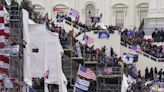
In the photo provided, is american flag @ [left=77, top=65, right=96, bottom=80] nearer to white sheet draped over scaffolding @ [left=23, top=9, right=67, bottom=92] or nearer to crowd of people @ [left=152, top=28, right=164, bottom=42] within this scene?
white sheet draped over scaffolding @ [left=23, top=9, right=67, bottom=92]

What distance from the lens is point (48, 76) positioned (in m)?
48.5

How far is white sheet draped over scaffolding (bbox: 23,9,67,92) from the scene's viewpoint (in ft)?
158

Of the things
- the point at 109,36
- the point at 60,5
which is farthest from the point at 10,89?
the point at 60,5

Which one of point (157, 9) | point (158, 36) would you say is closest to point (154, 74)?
point (158, 36)

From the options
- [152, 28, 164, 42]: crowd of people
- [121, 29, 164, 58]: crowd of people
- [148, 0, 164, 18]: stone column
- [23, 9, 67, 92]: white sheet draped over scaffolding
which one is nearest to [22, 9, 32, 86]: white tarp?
[23, 9, 67, 92]: white sheet draped over scaffolding

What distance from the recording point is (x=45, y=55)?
160ft

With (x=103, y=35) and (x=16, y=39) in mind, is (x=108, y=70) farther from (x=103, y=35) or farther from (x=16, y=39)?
(x=103, y=35)

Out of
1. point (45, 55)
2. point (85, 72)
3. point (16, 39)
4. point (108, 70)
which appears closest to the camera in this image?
point (16, 39)

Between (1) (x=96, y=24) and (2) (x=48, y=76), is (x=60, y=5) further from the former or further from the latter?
(2) (x=48, y=76)

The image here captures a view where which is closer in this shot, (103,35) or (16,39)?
(16,39)

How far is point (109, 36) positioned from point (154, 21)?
802 inches

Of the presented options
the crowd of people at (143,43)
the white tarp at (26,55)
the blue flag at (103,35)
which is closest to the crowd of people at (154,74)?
the crowd of people at (143,43)

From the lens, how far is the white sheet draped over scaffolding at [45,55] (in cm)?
4828

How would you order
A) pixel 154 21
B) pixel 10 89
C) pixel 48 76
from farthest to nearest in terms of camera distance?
1. pixel 154 21
2. pixel 48 76
3. pixel 10 89
